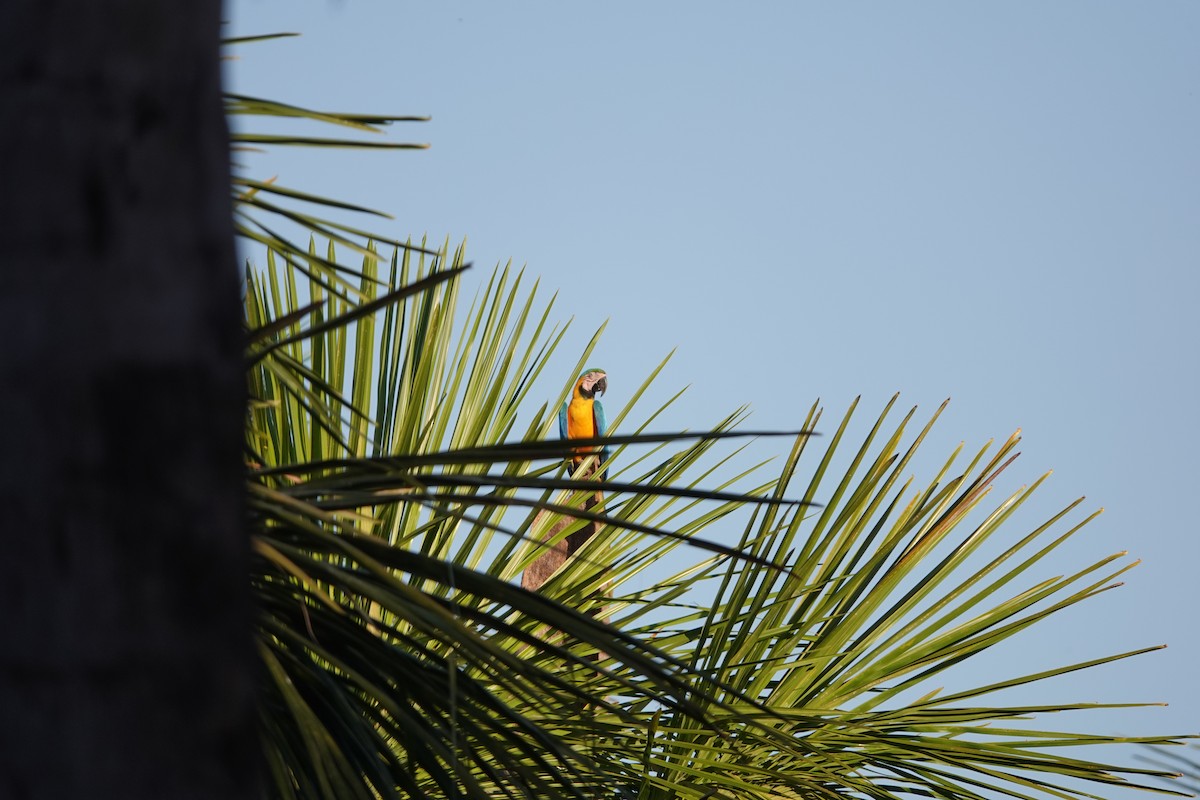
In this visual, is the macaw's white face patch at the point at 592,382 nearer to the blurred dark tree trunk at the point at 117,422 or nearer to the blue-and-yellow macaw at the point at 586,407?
the blue-and-yellow macaw at the point at 586,407

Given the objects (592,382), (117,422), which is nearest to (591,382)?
(592,382)

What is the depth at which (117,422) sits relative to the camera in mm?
331

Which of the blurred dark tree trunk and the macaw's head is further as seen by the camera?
the macaw's head

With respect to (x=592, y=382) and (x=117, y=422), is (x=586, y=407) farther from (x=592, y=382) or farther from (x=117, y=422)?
(x=117, y=422)

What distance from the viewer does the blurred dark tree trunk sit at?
323 mm

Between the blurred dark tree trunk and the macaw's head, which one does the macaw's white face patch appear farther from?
the blurred dark tree trunk

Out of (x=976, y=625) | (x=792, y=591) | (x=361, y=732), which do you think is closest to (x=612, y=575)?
(x=792, y=591)

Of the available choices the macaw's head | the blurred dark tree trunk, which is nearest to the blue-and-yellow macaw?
the macaw's head

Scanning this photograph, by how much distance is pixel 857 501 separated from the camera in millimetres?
1298

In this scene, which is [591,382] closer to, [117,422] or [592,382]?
[592,382]

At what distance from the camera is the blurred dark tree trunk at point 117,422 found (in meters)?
0.32

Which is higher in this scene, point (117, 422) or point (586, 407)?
point (586, 407)

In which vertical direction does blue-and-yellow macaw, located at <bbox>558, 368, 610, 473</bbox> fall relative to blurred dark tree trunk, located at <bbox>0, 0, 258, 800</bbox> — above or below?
above

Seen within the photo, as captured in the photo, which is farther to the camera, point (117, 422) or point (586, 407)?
point (586, 407)
